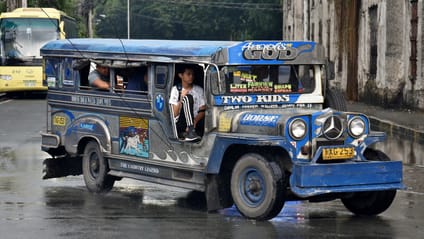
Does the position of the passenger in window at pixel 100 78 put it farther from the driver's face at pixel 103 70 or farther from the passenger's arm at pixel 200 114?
the passenger's arm at pixel 200 114

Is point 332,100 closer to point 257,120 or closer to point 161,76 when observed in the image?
point 257,120

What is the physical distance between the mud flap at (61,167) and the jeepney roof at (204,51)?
5.14 feet

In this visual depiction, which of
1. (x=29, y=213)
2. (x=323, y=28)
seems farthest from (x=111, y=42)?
(x=323, y=28)

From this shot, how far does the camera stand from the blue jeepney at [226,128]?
391 inches

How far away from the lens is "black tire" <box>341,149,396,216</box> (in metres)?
10.5

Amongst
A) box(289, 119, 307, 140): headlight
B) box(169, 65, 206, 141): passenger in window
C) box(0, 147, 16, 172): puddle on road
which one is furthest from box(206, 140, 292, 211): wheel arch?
box(0, 147, 16, 172): puddle on road

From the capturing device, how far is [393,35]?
102 feet

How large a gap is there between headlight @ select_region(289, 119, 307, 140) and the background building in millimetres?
18107

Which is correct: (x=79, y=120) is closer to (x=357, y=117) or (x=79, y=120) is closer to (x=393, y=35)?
(x=357, y=117)

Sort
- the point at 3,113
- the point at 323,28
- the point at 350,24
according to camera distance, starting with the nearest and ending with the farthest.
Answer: the point at 3,113
the point at 350,24
the point at 323,28

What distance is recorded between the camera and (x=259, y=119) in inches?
405

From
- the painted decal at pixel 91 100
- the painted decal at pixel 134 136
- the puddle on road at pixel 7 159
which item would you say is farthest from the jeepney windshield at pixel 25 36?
the painted decal at pixel 134 136

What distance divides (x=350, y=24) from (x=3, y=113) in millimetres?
15211

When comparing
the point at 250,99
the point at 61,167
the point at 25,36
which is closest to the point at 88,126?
the point at 61,167
